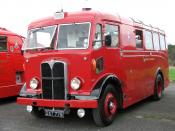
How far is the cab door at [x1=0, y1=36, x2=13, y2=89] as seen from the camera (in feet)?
42.4

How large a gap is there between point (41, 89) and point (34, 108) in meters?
1.03

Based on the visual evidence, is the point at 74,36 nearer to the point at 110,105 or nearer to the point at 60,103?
the point at 60,103

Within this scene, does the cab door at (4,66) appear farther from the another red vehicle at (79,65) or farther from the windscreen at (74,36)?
the windscreen at (74,36)

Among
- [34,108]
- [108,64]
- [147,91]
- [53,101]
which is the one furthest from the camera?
[147,91]

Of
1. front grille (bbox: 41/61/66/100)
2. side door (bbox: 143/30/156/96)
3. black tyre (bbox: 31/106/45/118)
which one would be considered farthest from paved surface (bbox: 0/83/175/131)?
front grille (bbox: 41/61/66/100)

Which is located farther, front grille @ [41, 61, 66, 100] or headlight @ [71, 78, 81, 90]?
front grille @ [41, 61, 66, 100]

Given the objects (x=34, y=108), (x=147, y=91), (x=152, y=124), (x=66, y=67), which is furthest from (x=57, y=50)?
(x=147, y=91)

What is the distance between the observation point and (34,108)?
1026 cm

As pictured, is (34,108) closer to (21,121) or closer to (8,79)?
(21,121)

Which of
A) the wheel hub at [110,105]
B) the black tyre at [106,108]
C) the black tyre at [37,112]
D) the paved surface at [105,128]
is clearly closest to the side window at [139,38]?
the paved surface at [105,128]

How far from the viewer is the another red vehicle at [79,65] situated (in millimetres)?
8945

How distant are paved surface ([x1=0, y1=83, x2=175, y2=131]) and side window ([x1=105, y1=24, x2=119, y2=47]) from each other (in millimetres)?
2005

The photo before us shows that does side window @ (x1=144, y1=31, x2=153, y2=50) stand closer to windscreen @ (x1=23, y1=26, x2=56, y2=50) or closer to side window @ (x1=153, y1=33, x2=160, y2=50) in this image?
side window @ (x1=153, y1=33, x2=160, y2=50)

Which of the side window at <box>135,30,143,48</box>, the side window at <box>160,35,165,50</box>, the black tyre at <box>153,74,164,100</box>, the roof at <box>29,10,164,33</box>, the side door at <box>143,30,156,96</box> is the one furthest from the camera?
the side window at <box>160,35,165,50</box>
